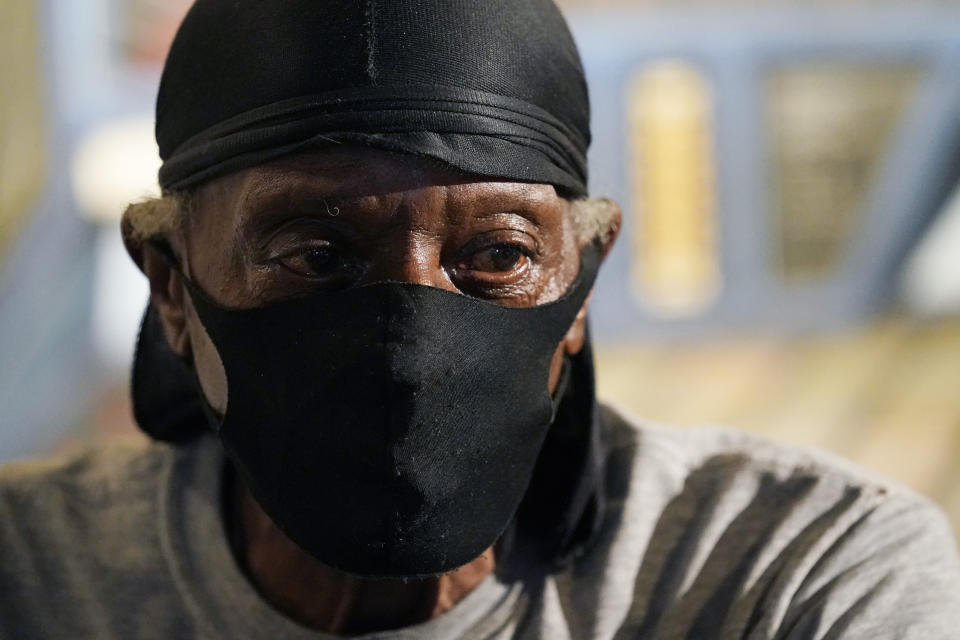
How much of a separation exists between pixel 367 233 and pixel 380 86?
0.18m

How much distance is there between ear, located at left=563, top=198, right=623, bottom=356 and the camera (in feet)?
5.31

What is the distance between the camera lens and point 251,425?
145cm

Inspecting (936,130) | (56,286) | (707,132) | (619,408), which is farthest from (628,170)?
(619,408)

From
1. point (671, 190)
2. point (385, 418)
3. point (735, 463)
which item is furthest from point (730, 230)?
point (385, 418)

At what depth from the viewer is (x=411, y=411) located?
132cm

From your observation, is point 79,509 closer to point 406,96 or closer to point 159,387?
point 159,387

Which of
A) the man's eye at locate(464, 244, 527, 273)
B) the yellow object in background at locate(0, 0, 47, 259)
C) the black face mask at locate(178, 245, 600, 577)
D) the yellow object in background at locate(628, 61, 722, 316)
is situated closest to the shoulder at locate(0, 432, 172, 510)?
the black face mask at locate(178, 245, 600, 577)

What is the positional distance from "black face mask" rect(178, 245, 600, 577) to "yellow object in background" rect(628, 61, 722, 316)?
136 inches

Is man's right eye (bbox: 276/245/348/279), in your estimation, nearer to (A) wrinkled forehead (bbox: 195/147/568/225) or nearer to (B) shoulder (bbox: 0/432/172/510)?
(A) wrinkled forehead (bbox: 195/147/568/225)

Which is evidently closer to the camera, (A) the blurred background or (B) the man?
(B) the man

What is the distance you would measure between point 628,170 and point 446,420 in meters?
A: 3.67

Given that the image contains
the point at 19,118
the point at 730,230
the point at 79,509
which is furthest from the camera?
the point at 730,230

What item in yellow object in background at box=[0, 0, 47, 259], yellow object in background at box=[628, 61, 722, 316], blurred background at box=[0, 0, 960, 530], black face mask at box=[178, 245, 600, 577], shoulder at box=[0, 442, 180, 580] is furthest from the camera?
yellow object in background at box=[628, 61, 722, 316]

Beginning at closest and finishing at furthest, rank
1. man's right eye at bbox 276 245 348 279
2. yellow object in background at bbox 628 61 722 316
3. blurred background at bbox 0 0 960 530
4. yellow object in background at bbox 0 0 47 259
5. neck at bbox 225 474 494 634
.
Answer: man's right eye at bbox 276 245 348 279
neck at bbox 225 474 494 634
yellow object in background at bbox 0 0 47 259
blurred background at bbox 0 0 960 530
yellow object in background at bbox 628 61 722 316
